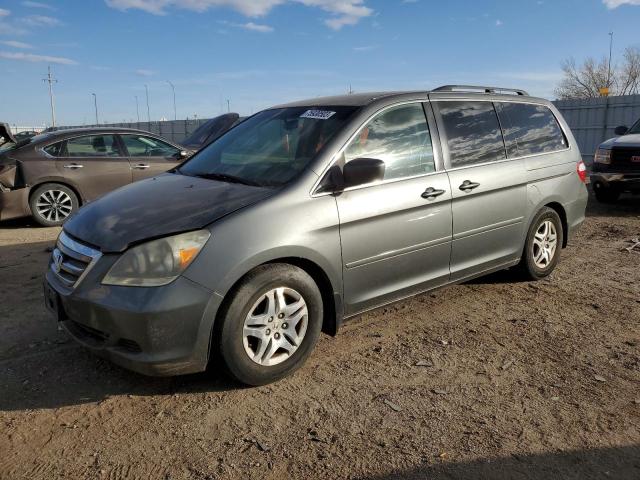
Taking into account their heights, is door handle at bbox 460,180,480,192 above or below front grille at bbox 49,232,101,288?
above

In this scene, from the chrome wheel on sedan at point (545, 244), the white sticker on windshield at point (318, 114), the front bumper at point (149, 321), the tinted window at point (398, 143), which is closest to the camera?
the front bumper at point (149, 321)

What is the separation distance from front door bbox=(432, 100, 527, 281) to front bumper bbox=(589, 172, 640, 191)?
17.8ft

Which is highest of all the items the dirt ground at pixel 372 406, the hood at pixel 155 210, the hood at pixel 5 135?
the hood at pixel 5 135

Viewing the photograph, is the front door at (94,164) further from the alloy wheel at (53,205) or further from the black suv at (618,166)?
the black suv at (618,166)

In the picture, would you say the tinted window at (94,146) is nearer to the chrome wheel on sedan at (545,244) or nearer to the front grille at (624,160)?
the chrome wheel on sedan at (545,244)

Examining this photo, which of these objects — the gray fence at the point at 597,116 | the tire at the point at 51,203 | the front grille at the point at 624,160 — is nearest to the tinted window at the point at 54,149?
the tire at the point at 51,203

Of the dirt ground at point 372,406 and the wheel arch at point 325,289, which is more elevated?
the wheel arch at point 325,289

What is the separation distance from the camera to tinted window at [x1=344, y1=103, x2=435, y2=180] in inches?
150

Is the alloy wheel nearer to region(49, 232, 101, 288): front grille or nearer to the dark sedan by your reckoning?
the dark sedan

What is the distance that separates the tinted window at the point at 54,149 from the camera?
27.5 ft

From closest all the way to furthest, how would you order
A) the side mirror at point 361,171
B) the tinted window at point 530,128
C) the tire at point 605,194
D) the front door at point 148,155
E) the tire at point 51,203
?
the side mirror at point 361,171, the tinted window at point 530,128, the tire at point 51,203, the front door at point 148,155, the tire at point 605,194

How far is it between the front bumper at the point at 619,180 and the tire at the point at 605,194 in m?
0.17

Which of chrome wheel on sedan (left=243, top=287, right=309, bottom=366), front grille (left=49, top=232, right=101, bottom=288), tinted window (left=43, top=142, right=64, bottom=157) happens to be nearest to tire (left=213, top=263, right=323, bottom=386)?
chrome wheel on sedan (left=243, top=287, right=309, bottom=366)

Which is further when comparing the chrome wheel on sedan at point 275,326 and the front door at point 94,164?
the front door at point 94,164
